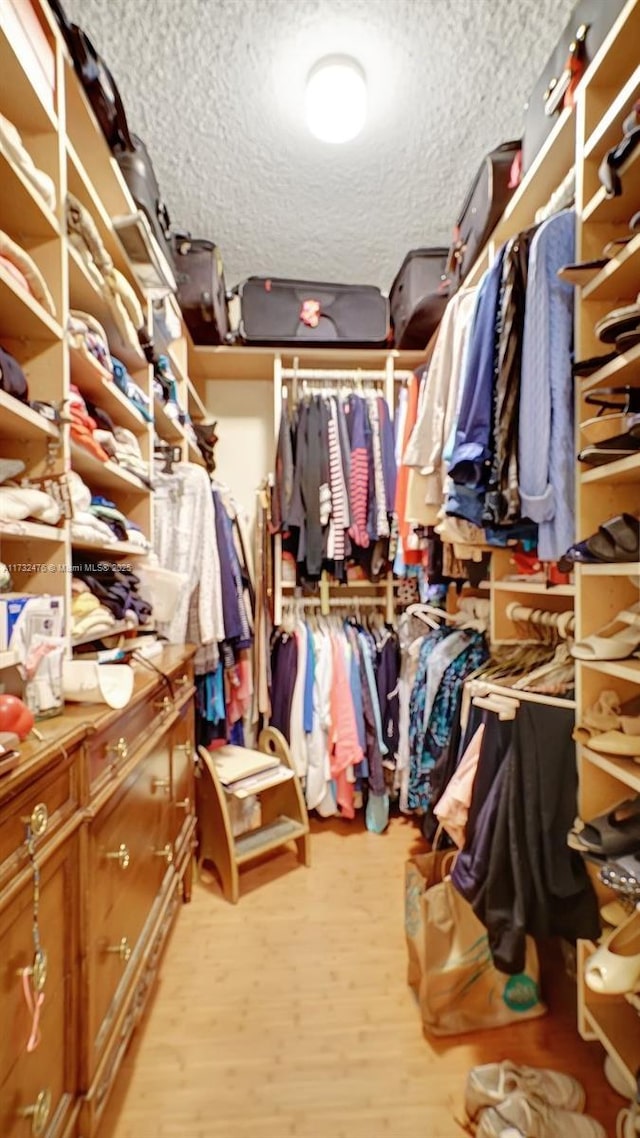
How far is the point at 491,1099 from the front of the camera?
3.18 feet

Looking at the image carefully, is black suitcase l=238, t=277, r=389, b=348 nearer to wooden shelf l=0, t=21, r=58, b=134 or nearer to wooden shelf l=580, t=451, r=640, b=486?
wooden shelf l=0, t=21, r=58, b=134

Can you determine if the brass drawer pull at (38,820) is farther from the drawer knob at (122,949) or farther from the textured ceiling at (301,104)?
the textured ceiling at (301,104)

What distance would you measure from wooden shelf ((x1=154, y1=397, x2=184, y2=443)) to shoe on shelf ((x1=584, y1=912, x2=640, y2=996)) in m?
1.88

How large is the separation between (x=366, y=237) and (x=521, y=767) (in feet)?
7.23

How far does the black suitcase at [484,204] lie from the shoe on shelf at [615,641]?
49.0 inches

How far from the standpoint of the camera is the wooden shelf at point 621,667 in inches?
34.2

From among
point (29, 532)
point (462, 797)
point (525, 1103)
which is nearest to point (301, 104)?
point (29, 532)

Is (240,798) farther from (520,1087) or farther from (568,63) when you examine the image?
(568,63)

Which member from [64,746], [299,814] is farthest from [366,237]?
[299,814]

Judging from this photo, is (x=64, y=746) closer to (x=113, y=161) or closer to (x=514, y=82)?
(x=113, y=161)

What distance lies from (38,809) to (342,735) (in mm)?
1567

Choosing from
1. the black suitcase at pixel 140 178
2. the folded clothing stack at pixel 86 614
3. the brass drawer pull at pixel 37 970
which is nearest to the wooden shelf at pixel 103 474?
the folded clothing stack at pixel 86 614

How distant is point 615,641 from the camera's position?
95 centimetres

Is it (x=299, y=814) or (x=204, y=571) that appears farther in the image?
(x=299, y=814)
